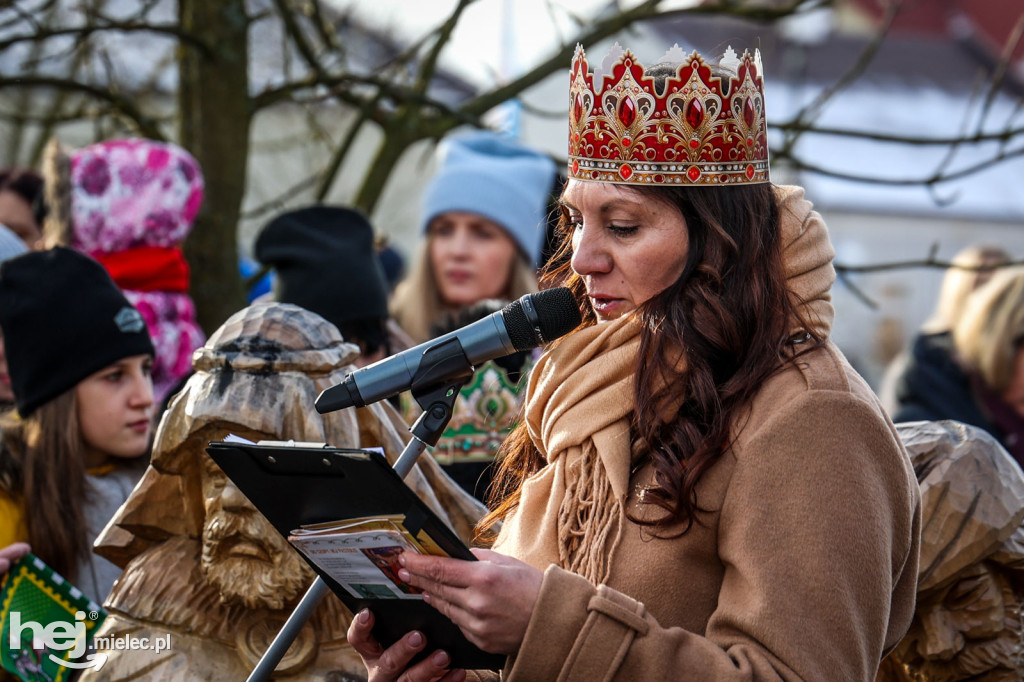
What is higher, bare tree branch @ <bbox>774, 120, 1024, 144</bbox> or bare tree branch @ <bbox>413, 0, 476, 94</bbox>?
bare tree branch @ <bbox>413, 0, 476, 94</bbox>

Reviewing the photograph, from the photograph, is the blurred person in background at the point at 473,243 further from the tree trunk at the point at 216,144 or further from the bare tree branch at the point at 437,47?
the tree trunk at the point at 216,144

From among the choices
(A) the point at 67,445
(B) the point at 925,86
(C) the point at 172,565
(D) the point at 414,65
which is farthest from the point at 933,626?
(B) the point at 925,86

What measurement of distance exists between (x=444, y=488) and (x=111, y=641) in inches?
29.4

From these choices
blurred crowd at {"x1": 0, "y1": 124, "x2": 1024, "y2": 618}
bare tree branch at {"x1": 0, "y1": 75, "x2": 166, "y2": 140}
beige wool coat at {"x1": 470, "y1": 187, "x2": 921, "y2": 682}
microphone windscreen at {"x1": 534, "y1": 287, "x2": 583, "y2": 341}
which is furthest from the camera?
bare tree branch at {"x1": 0, "y1": 75, "x2": 166, "y2": 140}

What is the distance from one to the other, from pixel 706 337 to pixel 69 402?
2.03 m

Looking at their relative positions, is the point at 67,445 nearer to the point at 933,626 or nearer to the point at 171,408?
the point at 171,408

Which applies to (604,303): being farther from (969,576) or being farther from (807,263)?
(969,576)

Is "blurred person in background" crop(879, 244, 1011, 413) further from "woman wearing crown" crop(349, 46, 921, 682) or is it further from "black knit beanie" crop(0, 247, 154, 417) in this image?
"black knit beanie" crop(0, 247, 154, 417)

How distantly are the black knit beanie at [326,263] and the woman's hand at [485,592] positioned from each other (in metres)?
1.84

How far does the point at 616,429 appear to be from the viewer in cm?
201

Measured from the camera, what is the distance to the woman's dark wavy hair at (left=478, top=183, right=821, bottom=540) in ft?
6.27

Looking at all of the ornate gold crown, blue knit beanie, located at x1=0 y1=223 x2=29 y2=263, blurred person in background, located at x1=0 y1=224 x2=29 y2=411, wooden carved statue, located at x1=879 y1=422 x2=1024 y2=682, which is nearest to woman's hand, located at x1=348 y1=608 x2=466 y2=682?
the ornate gold crown

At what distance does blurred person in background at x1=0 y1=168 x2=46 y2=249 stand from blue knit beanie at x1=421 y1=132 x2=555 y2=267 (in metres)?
1.58

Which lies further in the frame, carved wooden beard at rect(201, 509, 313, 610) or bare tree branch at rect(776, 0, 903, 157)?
bare tree branch at rect(776, 0, 903, 157)
